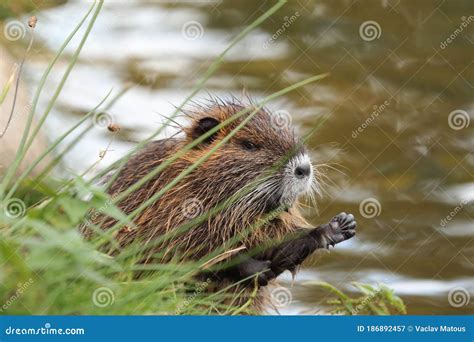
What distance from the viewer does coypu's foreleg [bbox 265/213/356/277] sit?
12.2ft

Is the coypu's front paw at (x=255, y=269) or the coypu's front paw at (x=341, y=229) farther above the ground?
the coypu's front paw at (x=341, y=229)

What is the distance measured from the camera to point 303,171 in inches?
151

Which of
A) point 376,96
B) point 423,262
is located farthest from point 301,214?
point 376,96

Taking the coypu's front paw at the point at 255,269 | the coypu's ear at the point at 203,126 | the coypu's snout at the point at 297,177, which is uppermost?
the coypu's ear at the point at 203,126

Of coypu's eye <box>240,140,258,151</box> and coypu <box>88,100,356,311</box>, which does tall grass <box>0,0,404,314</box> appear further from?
coypu's eye <box>240,140,258,151</box>

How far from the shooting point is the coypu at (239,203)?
147 inches

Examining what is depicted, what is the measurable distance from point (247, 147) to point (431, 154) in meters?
1.86

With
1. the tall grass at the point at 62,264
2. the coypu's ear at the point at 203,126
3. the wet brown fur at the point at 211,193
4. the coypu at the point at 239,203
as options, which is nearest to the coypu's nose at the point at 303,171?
the coypu at the point at 239,203

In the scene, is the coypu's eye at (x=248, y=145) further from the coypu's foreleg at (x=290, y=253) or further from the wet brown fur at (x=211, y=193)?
the coypu's foreleg at (x=290, y=253)

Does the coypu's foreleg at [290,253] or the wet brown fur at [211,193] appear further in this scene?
the wet brown fur at [211,193]

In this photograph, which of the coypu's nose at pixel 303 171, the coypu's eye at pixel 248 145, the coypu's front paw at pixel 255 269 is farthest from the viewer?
the coypu's eye at pixel 248 145

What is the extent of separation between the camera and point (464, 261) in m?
4.89

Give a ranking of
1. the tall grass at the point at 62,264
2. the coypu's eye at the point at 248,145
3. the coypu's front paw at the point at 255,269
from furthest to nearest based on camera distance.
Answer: the coypu's eye at the point at 248,145 < the coypu's front paw at the point at 255,269 < the tall grass at the point at 62,264

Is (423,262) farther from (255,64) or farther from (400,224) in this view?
(255,64)
